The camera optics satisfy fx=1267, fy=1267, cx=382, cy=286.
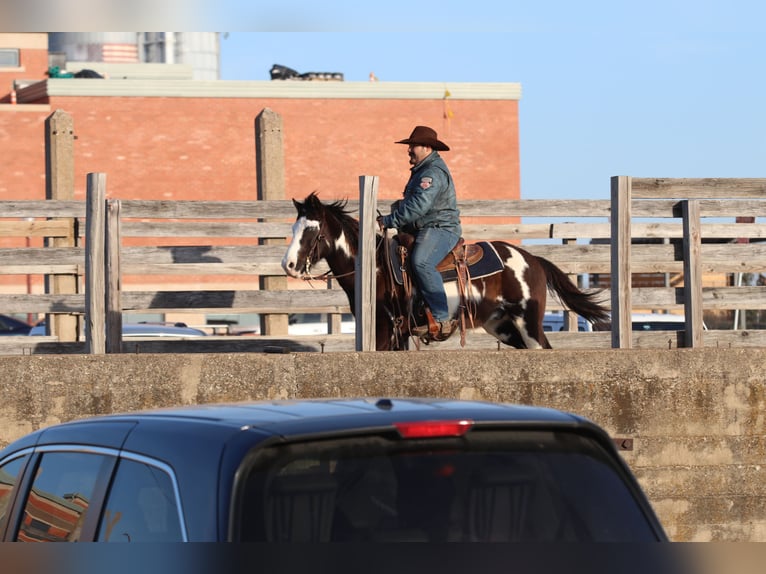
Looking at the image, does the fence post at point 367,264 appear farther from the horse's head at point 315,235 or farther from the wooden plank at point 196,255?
the wooden plank at point 196,255

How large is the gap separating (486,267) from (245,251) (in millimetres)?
2298

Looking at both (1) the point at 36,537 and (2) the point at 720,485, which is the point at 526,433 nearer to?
(1) the point at 36,537

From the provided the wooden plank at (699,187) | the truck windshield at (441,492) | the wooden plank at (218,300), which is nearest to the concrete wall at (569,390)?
the wooden plank at (699,187)

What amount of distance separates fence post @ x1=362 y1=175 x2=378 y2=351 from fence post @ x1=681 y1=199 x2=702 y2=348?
2562 mm

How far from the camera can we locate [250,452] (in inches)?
127

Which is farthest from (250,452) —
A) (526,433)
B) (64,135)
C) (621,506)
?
(64,135)

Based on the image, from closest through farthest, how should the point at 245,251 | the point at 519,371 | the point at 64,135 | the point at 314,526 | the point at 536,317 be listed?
1. the point at 314,526
2. the point at 519,371
3. the point at 245,251
4. the point at 536,317
5. the point at 64,135

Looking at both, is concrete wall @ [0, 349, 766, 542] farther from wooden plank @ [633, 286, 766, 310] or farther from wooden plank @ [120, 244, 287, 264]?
wooden plank @ [120, 244, 287, 264]

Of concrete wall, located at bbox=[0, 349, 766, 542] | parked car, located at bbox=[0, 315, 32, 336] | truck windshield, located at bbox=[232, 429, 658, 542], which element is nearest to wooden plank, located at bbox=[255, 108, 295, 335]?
concrete wall, located at bbox=[0, 349, 766, 542]

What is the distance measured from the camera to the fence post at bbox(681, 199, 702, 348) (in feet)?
33.8

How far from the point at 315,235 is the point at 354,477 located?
8.50 meters

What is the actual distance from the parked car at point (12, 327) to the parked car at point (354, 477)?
33.9 metres

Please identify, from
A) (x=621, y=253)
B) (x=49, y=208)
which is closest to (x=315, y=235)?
(x=49, y=208)

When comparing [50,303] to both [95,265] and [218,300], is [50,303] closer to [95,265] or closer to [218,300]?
[95,265]
